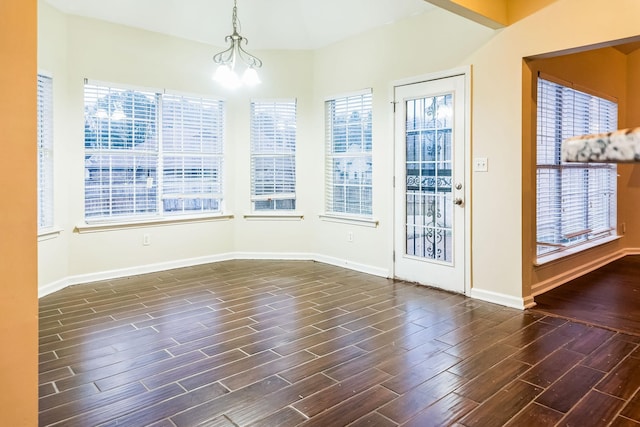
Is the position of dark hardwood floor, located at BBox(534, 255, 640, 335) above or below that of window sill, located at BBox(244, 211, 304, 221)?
below

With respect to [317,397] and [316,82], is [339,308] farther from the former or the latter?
[316,82]

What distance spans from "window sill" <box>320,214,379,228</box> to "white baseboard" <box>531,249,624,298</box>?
1752mm

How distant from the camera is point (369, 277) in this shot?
190 inches

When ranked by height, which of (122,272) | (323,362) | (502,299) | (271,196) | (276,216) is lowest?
(323,362)

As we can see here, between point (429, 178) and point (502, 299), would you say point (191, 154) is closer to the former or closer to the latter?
point (429, 178)

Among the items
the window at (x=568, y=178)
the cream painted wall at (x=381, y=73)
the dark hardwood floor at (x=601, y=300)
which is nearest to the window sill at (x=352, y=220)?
the cream painted wall at (x=381, y=73)

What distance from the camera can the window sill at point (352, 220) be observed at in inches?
→ 195

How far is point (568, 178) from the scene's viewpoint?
4773 mm

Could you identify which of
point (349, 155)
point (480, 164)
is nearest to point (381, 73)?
point (349, 155)

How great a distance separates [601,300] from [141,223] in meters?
4.76

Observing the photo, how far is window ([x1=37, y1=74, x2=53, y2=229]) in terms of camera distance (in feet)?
13.7

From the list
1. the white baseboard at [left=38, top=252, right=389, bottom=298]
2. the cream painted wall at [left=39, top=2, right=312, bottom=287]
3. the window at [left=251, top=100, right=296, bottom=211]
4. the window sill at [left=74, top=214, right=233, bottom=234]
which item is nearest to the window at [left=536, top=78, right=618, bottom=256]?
the white baseboard at [left=38, top=252, right=389, bottom=298]

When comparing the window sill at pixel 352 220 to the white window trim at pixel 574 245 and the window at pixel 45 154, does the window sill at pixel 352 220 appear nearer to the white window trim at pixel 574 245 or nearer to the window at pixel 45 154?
the white window trim at pixel 574 245

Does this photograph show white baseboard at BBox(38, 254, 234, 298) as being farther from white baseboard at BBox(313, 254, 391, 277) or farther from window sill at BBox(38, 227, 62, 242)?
white baseboard at BBox(313, 254, 391, 277)
